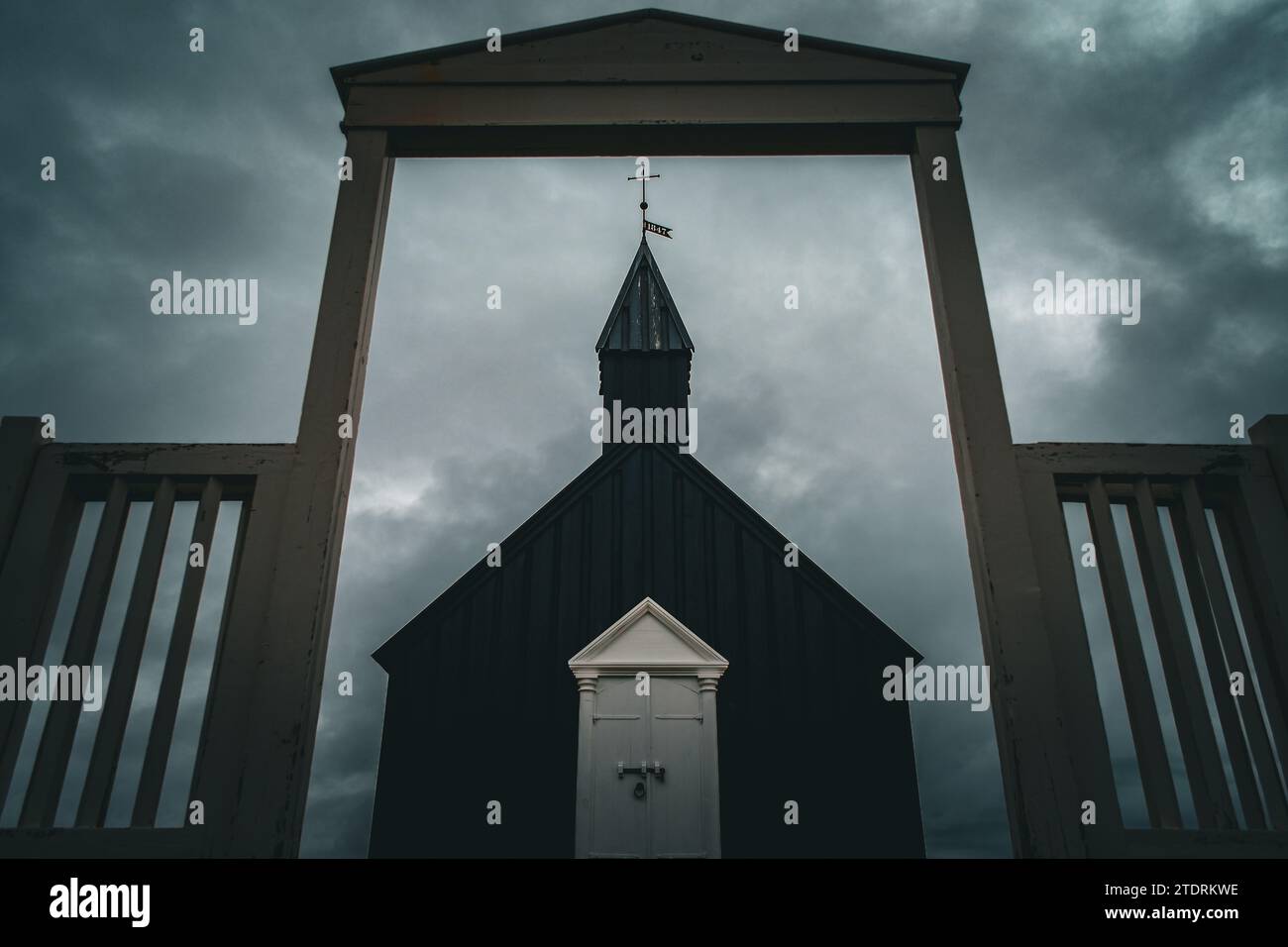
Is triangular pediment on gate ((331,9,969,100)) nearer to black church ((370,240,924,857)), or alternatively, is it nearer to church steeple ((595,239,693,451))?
black church ((370,240,924,857))

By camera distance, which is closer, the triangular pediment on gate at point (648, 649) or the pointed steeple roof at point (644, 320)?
the triangular pediment on gate at point (648, 649)

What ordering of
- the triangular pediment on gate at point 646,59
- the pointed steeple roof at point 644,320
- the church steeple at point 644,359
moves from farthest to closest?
1. the pointed steeple roof at point 644,320
2. the church steeple at point 644,359
3. the triangular pediment on gate at point 646,59

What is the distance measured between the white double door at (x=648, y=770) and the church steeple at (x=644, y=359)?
4.45 meters

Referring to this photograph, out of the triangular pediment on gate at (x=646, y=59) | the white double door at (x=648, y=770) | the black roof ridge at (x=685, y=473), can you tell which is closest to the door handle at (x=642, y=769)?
the white double door at (x=648, y=770)

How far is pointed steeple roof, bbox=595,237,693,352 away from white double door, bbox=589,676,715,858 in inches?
210

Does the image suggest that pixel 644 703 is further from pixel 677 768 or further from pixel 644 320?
pixel 644 320

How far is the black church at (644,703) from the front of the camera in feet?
26.0

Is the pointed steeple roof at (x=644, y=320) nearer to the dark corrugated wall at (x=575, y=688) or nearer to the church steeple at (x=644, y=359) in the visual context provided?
the church steeple at (x=644, y=359)

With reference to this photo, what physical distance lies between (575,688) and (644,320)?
19.9 ft

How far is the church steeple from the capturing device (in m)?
11.4

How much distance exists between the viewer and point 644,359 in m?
11.6

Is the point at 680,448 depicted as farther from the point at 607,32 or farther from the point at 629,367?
the point at 607,32

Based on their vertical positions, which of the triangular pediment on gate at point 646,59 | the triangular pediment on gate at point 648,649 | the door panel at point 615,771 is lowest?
the door panel at point 615,771
